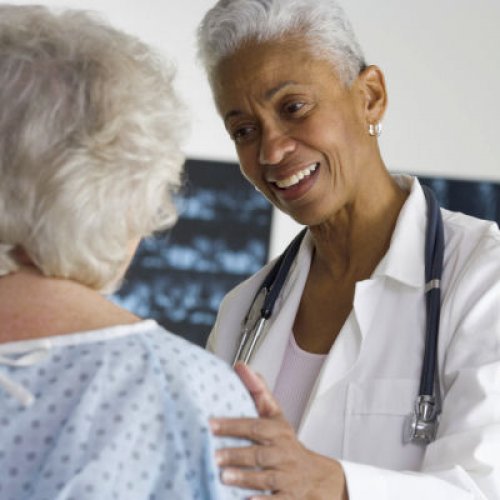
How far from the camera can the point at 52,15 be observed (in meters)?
1.07

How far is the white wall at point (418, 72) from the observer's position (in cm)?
368

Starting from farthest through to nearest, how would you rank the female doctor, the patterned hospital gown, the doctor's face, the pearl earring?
the pearl earring
the doctor's face
the female doctor
the patterned hospital gown

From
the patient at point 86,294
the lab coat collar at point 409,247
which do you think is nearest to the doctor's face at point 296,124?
the lab coat collar at point 409,247

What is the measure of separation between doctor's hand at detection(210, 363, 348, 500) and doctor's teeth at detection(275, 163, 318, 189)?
0.61 m

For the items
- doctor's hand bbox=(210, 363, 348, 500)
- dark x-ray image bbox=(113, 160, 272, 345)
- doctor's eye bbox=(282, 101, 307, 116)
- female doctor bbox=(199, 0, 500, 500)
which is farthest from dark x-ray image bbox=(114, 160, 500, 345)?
doctor's hand bbox=(210, 363, 348, 500)

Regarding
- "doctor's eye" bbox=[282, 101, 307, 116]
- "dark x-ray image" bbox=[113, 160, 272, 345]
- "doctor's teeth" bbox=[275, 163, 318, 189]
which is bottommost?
"dark x-ray image" bbox=[113, 160, 272, 345]

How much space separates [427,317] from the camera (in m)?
1.72

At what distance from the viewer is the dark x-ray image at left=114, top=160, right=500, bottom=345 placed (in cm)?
367

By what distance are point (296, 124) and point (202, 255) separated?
1.86 metres

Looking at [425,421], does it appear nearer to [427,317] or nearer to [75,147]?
[427,317]

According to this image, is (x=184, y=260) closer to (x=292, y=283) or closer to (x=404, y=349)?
(x=292, y=283)

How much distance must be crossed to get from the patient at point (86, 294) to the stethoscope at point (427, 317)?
0.64 m

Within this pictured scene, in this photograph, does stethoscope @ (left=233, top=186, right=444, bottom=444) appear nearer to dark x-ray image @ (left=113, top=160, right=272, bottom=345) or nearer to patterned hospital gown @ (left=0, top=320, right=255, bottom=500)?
patterned hospital gown @ (left=0, top=320, right=255, bottom=500)

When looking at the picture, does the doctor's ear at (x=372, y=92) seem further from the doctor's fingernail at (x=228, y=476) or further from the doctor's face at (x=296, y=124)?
the doctor's fingernail at (x=228, y=476)
